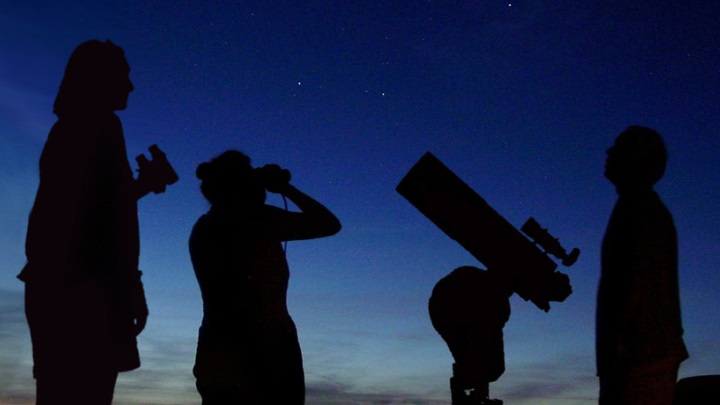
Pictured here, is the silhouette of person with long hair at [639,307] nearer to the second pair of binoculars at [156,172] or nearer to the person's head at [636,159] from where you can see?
the person's head at [636,159]

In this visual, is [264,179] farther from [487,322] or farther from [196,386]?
[487,322]

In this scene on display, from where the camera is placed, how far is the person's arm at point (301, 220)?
13.0 feet

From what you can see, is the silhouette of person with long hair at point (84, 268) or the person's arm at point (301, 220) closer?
the silhouette of person with long hair at point (84, 268)

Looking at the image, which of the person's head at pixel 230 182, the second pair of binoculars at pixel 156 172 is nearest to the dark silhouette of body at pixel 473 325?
the person's head at pixel 230 182

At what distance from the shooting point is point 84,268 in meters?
2.84

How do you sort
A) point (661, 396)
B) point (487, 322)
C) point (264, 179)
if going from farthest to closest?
point (487, 322)
point (264, 179)
point (661, 396)

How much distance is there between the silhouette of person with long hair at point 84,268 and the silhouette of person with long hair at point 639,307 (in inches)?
97.7

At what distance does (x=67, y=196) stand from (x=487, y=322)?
3.48m

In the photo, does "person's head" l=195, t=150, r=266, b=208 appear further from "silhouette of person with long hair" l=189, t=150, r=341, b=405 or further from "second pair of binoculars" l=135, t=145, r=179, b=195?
"second pair of binoculars" l=135, t=145, r=179, b=195

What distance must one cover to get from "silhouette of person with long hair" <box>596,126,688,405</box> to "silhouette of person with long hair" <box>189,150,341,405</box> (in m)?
1.69

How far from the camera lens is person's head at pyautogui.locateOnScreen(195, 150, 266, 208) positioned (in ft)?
13.4

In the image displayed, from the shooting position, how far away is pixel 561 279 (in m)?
5.76

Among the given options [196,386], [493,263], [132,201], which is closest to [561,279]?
[493,263]

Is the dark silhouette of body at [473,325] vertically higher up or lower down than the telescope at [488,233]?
lower down
